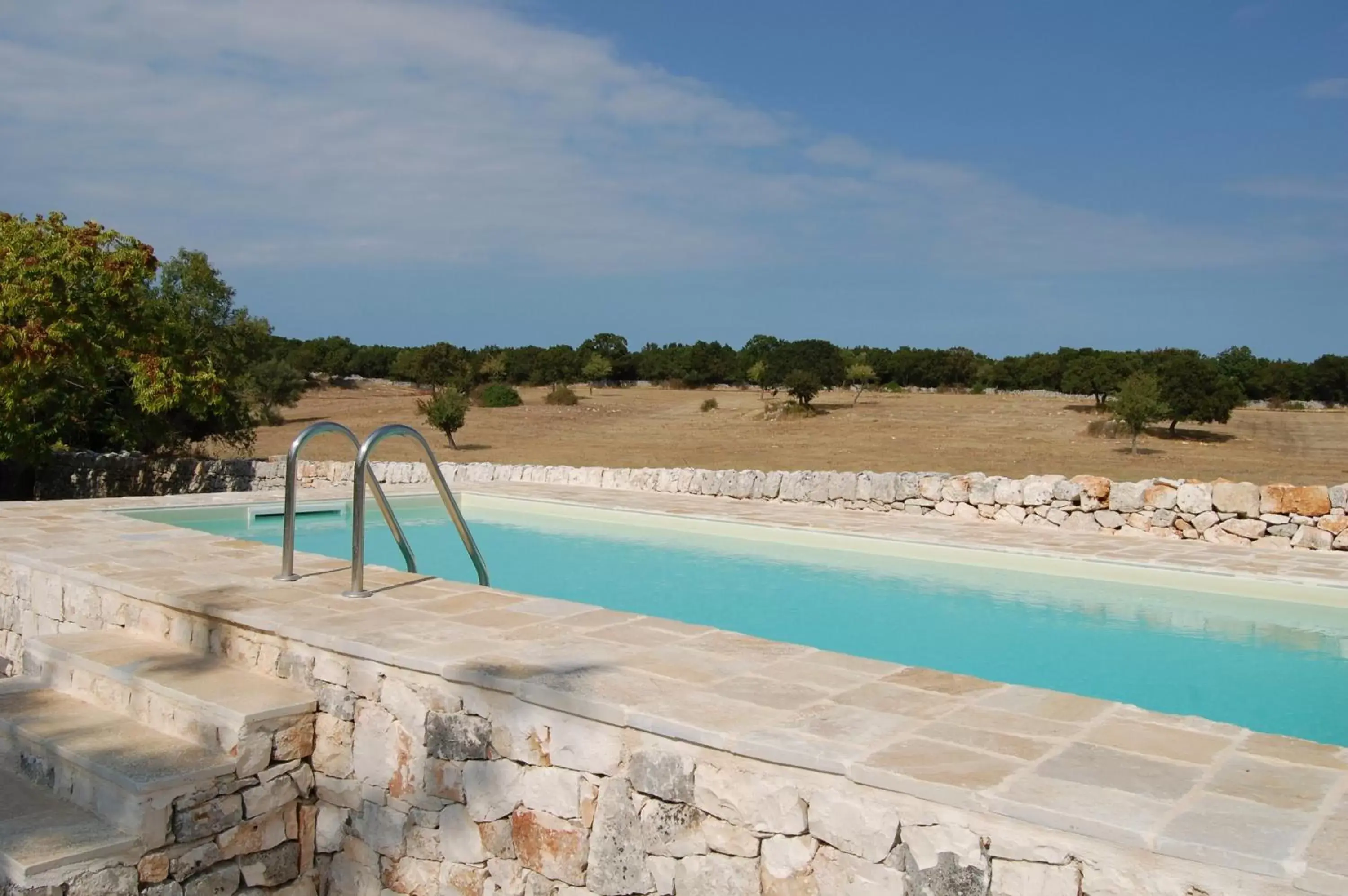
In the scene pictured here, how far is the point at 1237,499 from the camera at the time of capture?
895 cm

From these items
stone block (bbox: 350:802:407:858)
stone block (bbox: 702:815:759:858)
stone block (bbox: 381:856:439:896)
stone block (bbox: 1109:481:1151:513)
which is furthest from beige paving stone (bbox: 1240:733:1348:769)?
stone block (bbox: 1109:481:1151:513)

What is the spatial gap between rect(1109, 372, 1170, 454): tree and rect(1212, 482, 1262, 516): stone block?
12.4m

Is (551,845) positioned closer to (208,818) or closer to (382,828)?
(382,828)

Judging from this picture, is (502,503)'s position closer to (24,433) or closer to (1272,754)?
(24,433)

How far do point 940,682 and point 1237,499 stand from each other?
22.7 feet

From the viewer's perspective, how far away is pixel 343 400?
39625mm

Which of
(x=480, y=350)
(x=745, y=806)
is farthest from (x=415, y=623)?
(x=480, y=350)

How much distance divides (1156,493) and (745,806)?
7.93m

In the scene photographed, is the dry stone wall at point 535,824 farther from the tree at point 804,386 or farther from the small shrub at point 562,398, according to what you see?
the small shrub at point 562,398

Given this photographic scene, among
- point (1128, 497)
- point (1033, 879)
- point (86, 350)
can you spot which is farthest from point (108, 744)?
point (86, 350)

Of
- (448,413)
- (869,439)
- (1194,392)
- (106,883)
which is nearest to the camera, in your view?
(106,883)

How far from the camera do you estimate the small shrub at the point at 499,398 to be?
3531cm

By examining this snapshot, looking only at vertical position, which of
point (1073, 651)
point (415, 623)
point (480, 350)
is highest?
point (480, 350)

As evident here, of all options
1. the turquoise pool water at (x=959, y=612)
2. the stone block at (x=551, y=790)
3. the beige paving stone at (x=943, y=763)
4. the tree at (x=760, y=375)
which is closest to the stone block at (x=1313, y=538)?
the turquoise pool water at (x=959, y=612)
